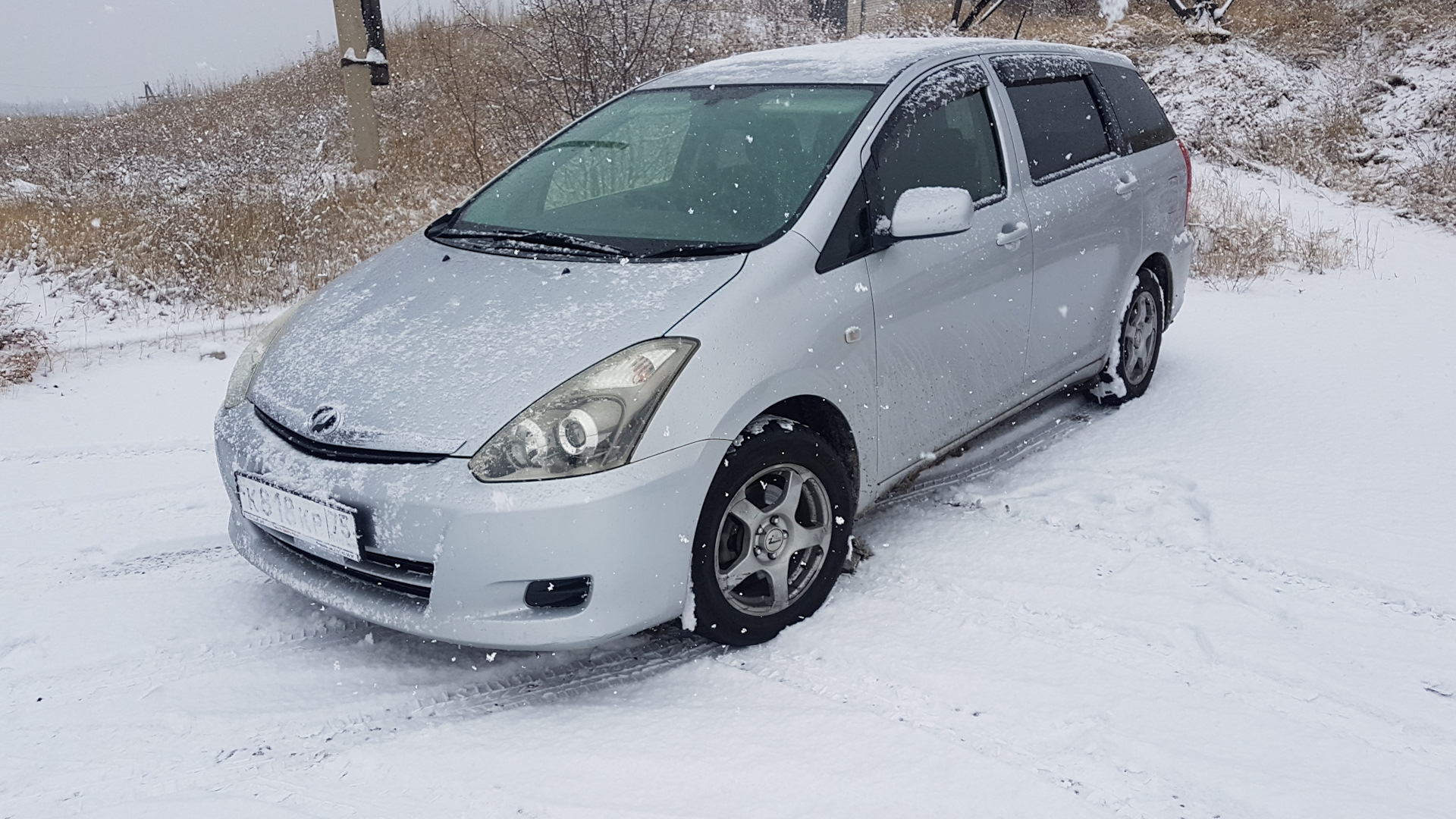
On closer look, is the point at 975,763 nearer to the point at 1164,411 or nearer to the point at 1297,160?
the point at 1164,411

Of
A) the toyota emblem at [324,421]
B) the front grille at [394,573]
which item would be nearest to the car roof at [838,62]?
the toyota emblem at [324,421]

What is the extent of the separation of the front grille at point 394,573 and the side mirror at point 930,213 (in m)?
1.68

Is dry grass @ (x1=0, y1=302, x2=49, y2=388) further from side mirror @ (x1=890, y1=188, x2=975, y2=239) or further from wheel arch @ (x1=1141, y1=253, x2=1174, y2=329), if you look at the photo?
wheel arch @ (x1=1141, y1=253, x2=1174, y2=329)

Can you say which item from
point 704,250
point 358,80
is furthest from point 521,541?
point 358,80

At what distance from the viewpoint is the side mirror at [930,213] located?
3.02m

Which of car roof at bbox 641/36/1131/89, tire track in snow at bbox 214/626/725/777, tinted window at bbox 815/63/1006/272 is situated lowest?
tire track in snow at bbox 214/626/725/777

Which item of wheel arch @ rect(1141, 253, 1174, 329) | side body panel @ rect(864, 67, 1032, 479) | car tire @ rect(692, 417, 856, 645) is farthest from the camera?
wheel arch @ rect(1141, 253, 1174, 329)

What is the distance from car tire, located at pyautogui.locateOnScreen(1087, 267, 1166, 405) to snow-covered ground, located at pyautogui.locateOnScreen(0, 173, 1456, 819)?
50 centimetres

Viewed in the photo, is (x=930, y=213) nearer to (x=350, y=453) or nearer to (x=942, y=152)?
(x=942, y=152)

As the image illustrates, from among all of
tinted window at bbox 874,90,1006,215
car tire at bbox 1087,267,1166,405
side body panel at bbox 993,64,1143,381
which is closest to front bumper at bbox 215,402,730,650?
tinted window at bbox 874,90,1006,215

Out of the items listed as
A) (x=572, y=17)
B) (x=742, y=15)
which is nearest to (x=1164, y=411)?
(x=572, y=17)

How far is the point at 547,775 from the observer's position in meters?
2.33

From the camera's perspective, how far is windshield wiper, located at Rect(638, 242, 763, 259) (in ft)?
9.54

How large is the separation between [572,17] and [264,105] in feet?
37.0
